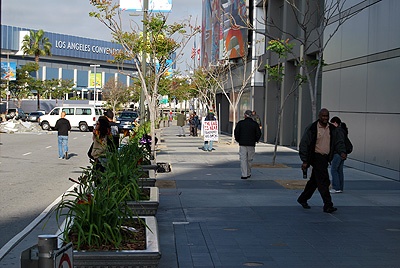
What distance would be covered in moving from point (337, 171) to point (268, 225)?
426 centimetres

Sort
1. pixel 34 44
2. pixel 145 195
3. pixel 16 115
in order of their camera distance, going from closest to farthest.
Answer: pixel 145 195, pixel 16 115, pixel 34 44

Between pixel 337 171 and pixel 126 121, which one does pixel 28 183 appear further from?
pixel 126 121

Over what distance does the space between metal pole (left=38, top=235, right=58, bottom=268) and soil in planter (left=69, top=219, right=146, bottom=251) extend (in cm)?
259

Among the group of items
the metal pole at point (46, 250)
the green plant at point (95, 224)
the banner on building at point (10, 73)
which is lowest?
the green plant at point (95, 224)

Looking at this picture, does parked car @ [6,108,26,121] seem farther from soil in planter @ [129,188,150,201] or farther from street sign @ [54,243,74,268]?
street sign @ [54,243,74,268]

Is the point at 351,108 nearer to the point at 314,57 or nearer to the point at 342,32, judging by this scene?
the point at 342,32

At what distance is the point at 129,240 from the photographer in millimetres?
6168

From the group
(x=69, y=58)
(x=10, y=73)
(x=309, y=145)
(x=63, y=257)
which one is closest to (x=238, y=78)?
(x=309, y=145)

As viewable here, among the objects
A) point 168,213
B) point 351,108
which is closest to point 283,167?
point 351,108

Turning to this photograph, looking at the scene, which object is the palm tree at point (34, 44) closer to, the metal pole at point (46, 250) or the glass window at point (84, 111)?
the glass window at point (84, 111)

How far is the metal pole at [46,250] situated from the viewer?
10.3ft

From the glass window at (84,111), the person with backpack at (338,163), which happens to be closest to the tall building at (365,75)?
the person with backpack at (338,163)

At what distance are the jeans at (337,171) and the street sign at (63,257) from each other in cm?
1008

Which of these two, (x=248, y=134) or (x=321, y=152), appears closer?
(x=321, y=152)
